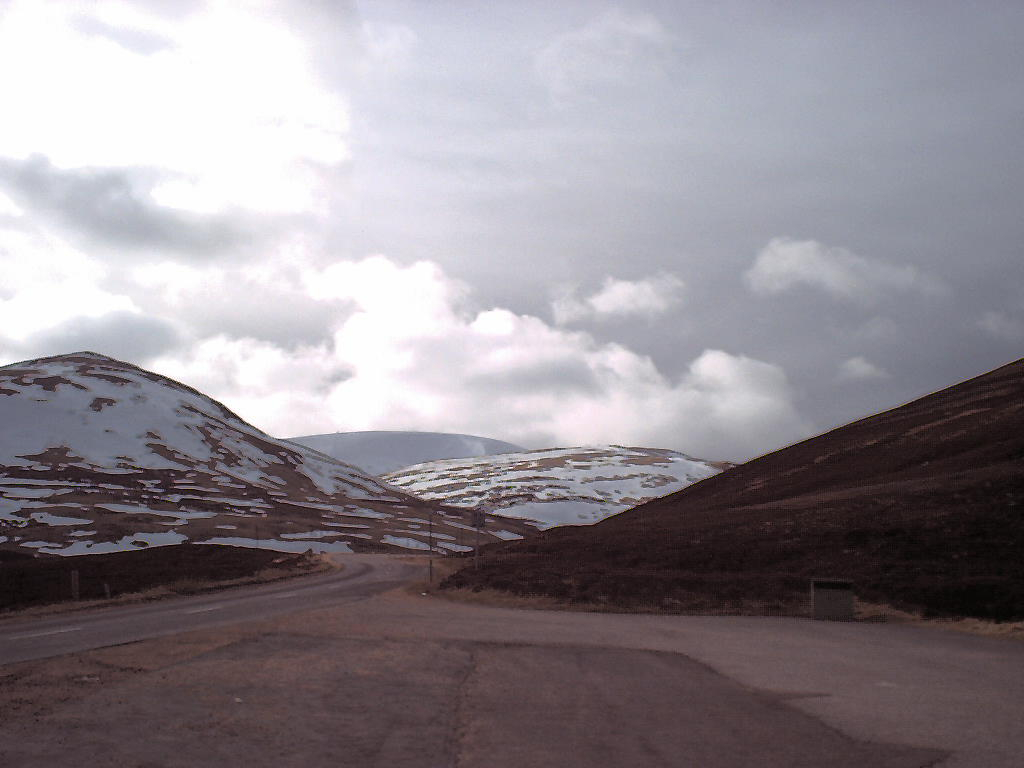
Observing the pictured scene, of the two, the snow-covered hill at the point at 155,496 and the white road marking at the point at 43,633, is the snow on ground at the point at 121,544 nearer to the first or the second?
the snow-covered hill at the point at 155,496

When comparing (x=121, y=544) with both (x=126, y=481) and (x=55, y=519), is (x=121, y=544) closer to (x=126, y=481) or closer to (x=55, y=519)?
(x=55, y=519)

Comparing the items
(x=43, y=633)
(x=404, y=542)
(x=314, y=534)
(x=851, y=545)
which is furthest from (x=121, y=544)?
(x=851, y=545)

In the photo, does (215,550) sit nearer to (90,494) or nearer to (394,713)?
(90,494)

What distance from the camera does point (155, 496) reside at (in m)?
144

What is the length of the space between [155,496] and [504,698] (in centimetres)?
14264

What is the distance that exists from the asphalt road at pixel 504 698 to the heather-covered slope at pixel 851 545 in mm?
8590

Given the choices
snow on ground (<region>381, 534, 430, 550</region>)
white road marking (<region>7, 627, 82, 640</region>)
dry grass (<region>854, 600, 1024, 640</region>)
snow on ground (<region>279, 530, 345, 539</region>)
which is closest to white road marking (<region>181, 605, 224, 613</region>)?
white road marking (<region>7, 627, 82, 640</region>)

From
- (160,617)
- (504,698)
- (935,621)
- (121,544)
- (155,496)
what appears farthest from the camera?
(155,496)

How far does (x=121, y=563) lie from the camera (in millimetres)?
76875

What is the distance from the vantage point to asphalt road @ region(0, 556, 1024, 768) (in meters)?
10.3

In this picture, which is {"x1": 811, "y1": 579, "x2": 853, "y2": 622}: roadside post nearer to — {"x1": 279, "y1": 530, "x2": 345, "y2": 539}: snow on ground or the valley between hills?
the valley between hills

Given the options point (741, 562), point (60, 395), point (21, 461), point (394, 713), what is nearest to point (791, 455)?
point (741, 562)

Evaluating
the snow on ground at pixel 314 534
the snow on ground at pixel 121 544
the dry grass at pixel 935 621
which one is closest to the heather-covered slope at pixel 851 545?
the dry grass at pixel 935 621

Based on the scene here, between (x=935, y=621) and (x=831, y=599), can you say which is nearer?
(x=935, y=621)
